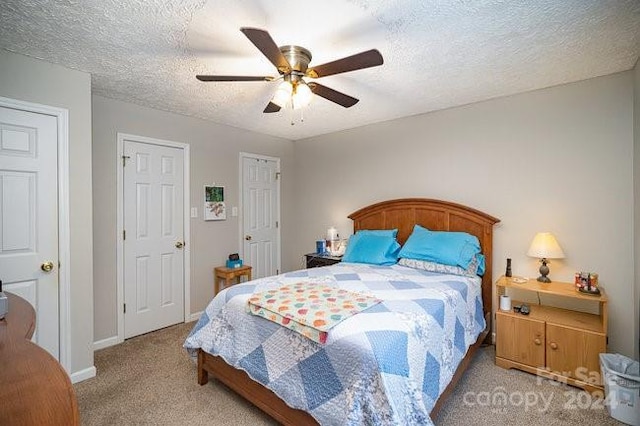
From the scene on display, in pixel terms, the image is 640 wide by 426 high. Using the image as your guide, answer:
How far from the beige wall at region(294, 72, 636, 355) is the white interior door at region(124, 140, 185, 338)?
2.46 metres

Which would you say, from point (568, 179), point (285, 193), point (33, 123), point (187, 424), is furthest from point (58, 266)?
point (568, 179)

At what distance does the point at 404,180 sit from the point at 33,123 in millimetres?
3482

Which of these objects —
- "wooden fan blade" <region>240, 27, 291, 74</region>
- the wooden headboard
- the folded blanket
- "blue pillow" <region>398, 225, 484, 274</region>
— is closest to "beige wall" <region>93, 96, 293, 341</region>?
the wooden headboard

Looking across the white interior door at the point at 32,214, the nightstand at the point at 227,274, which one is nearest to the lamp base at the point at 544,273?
the nightstand at the point at 227,274

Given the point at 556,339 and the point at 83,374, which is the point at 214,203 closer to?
the point at 83,374

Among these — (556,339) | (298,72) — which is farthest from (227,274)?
(556,339)

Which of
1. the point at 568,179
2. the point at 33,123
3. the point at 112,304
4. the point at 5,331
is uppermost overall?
the point at 33,123

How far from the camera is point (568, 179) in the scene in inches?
104

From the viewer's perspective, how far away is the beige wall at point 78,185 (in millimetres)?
2304

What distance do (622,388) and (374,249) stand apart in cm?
204

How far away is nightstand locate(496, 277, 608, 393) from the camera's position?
2188mm

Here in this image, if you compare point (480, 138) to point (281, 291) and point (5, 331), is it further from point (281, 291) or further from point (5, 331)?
point (5, 331)

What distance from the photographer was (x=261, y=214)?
4480mm

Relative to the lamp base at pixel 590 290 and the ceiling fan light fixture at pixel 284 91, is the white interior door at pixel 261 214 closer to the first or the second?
the ceiling fan light fixture at pixel 284 91
